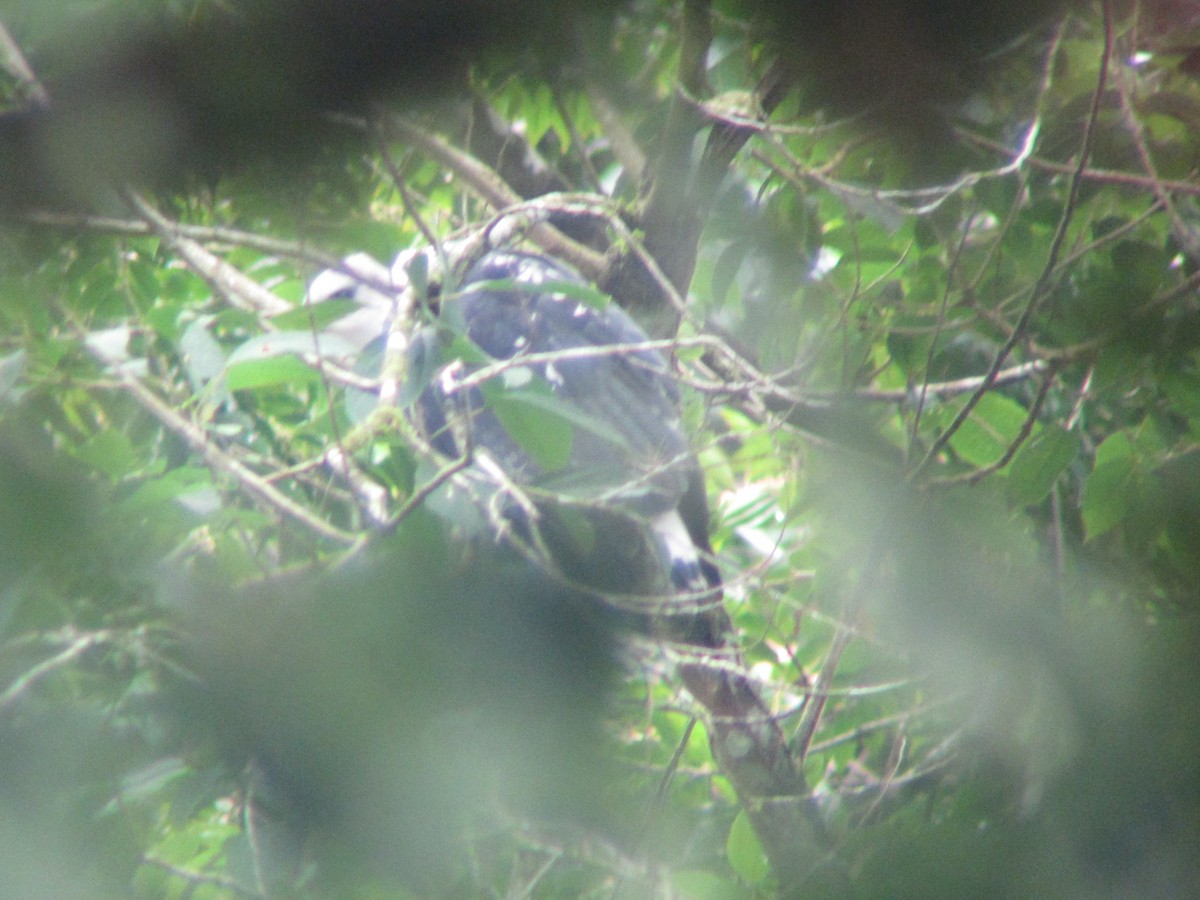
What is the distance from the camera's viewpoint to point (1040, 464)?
69cm

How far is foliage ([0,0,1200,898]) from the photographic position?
33 centimetres

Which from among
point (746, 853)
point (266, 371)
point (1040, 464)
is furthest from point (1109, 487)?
point (266, 371)

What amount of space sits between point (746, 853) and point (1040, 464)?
340mm

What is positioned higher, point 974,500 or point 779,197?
point 779,197

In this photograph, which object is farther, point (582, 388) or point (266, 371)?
point (582, 388)

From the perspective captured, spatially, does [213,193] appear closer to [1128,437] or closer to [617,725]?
[617,725]

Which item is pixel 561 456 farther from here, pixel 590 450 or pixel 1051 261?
pixel 1051 261

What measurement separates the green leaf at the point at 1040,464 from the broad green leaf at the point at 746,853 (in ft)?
0.92

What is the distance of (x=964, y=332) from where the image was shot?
2.37 feet

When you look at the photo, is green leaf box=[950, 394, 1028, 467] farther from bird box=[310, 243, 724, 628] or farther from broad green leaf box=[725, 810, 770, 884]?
broad green leaf box=[725, 810, 770, 884]

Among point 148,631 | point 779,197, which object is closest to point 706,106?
point 779,197

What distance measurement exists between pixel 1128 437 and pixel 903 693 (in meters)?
0.23

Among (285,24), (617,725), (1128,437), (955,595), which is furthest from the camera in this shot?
(1128,437)

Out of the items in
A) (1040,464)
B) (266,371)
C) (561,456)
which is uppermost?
(266,371)
